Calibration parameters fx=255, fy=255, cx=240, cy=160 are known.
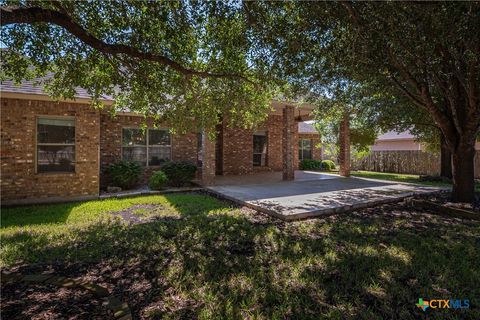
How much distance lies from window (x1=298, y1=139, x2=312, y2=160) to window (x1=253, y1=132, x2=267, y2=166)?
5.34m

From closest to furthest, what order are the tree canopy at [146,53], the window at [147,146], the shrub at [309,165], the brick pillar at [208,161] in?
1. the tree canopy at [146,53]
2. the brick pillar at [208,161]
3. the window at [147,146]
4. the shrub at [309,165]

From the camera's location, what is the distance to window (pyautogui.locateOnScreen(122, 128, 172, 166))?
10.7 meters

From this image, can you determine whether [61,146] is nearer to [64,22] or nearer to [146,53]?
[146,53]

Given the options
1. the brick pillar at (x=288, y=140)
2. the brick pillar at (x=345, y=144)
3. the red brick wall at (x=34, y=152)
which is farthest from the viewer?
the brick pillar at (x=345, y=144)

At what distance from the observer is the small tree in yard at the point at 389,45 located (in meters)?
4.43

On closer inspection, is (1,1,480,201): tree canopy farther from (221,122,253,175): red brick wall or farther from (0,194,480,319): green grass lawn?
(221,122,253,175): red brick wall

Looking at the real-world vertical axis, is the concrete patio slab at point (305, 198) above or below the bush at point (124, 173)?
below

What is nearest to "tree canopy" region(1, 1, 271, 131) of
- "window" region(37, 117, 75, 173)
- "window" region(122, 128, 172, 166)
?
"window" region(37, 117, 75, 173)

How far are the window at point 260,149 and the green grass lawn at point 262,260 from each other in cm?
892

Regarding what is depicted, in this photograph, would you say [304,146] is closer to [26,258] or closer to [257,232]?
[257,232]

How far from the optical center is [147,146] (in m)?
11.1

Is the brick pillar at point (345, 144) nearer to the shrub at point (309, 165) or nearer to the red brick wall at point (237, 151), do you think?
the red brick wall at point (237, 151)

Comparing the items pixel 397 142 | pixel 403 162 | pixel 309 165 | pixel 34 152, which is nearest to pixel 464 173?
pixel 403 162

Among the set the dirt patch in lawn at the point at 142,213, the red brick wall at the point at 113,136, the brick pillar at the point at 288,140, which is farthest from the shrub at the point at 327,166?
the dirt patch in lawn at the point at 142,213
